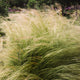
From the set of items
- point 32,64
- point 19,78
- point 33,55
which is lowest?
point 19,78

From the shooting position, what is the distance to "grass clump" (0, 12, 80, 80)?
1642 millimetres

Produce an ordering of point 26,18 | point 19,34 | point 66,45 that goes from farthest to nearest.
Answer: point 26,18 → point 19,34 → point 66,45

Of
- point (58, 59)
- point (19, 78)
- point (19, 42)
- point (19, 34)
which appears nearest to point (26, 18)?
point (19, 34)

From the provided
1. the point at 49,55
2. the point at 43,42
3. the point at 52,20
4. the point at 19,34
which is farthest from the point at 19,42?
the point at 52,20

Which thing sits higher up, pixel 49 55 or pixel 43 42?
pixel 43 42

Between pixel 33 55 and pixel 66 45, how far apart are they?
0.46 meters

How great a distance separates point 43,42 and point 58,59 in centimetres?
30

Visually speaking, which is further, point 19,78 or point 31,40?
point 31,40

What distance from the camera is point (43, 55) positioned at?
5.81ft

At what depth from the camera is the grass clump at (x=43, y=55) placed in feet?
5.39

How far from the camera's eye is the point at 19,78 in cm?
159

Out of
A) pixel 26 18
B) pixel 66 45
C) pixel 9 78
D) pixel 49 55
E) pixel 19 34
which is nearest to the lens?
pixel 9 78

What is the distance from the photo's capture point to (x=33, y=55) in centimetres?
180

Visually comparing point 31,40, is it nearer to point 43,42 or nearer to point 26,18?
point 43,42
